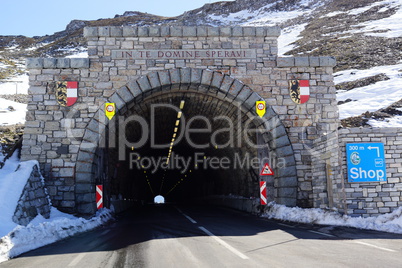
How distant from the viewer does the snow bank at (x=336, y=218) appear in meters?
9.45

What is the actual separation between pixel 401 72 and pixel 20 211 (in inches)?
1018

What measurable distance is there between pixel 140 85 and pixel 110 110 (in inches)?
55.4

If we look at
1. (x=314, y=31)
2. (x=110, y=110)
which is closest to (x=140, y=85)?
(x=110, y=110)

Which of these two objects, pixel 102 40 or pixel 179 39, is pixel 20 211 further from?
pixel 179 39

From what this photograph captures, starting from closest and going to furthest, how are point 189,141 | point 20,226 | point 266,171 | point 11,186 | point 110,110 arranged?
point 20,226
point 11,186
point 110,110
point 266,171
point 189,141

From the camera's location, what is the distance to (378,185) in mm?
10883

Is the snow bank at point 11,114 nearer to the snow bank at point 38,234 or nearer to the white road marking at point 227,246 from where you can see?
the snow bank at point 38,234

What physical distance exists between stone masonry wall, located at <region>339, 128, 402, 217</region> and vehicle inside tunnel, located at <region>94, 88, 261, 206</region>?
4.16 meters

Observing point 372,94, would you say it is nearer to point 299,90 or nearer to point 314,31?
point 299,90

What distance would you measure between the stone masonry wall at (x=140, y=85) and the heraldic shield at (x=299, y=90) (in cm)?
17

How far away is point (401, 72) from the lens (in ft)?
86.7

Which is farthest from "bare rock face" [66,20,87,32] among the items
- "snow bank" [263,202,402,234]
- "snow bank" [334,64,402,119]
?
"snow bank" [263,202,402,234]

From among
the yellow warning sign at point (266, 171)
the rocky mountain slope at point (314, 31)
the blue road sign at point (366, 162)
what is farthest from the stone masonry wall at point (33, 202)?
the rocky mountain slope at point (314, 31)

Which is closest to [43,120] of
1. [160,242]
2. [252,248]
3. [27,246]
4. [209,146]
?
[27,246]
